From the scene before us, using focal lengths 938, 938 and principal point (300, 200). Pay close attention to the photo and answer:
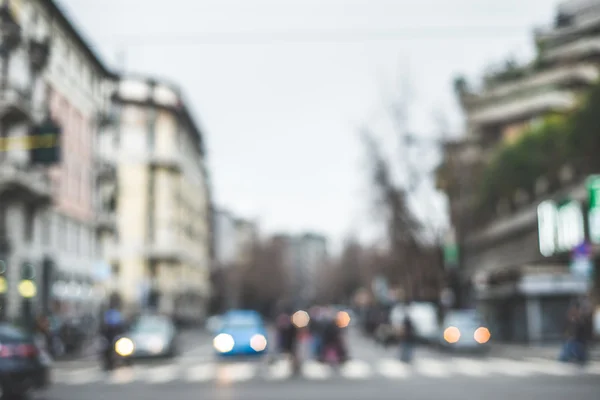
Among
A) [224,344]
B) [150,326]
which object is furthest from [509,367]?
[150,326]

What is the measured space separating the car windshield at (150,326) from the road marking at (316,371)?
6.39 metres

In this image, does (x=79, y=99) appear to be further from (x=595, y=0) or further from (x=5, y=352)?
(x=5, y=352)

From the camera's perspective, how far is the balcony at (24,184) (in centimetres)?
3856

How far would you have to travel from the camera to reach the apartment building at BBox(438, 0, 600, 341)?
39.4 m

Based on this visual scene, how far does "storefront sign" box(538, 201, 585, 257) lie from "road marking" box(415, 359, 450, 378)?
9.30 m

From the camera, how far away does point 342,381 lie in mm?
21797

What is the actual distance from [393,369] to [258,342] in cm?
626

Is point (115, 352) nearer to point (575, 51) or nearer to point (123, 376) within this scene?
point (123, 376)

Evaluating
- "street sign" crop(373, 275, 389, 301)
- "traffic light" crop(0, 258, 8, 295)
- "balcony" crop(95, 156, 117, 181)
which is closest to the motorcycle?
"traffic light" crop(0, 258, 8, 295)

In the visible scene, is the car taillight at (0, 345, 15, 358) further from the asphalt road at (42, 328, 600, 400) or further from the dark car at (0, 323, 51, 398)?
the asphalt road at (42, 328, 600, 400)

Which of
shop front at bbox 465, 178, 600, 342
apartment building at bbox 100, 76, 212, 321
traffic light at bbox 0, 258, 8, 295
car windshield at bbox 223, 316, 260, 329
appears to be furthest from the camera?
apartment building at bbox 100, 76, 212, 321

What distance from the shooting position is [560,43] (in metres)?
57.2

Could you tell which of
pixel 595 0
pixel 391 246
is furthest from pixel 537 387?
pixel 391 246

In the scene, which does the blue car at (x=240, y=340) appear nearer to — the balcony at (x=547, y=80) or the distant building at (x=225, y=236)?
the balcony at (x=547, y=80)
